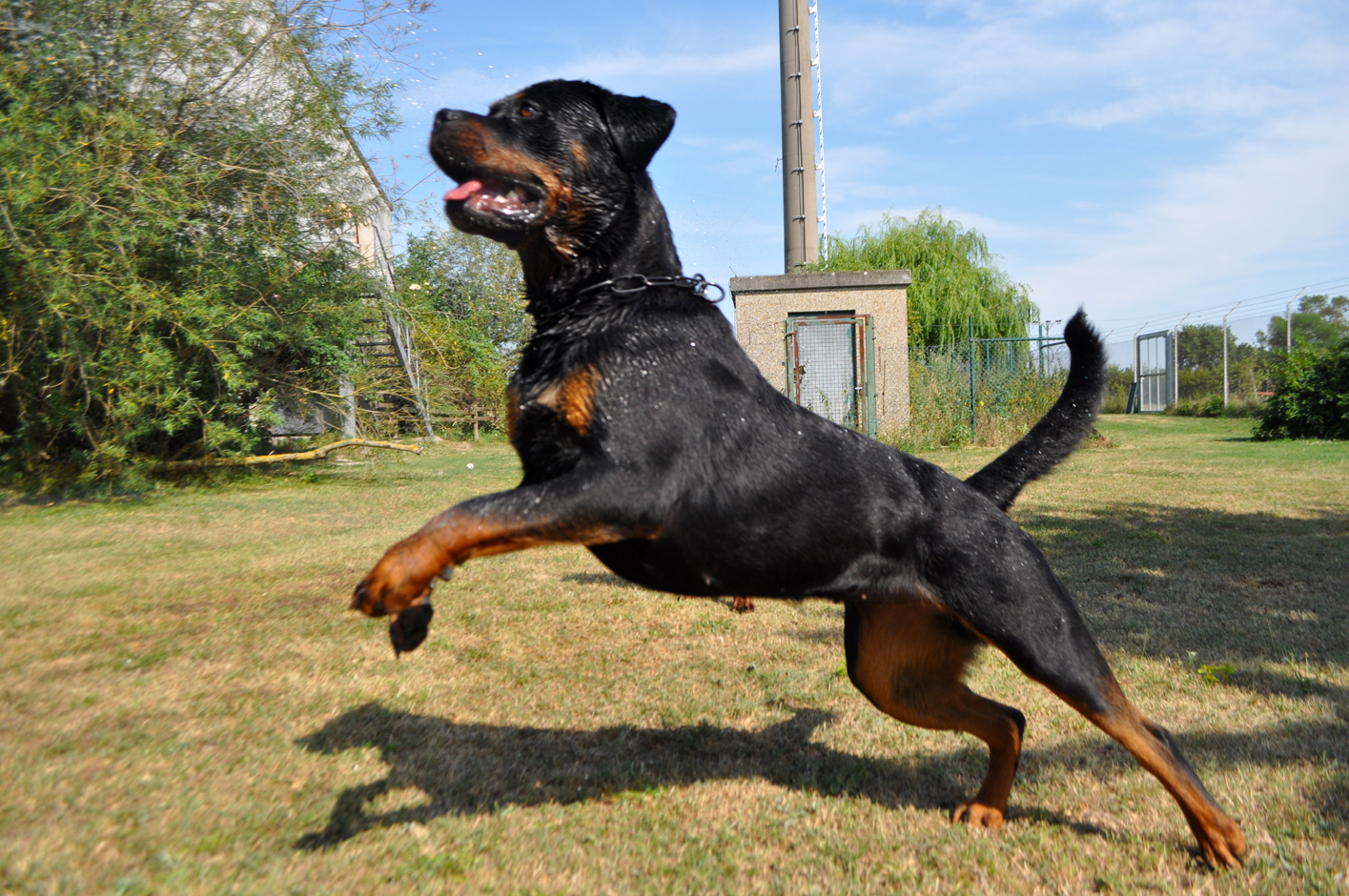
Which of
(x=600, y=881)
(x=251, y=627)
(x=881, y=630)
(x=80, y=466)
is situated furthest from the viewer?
(x=80, y=466)

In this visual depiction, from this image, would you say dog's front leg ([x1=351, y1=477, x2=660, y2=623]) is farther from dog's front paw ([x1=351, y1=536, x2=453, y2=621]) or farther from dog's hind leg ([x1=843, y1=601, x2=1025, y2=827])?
dog's hind leg ([x1=843, y1=601, x2=1025, y2=827])

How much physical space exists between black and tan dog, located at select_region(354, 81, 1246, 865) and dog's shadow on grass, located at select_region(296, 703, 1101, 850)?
399mm

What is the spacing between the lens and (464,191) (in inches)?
108

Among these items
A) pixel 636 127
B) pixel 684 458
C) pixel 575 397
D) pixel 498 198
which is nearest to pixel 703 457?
pixel 684 458

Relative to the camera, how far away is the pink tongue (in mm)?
2705

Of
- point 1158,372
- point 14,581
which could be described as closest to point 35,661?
point 14,581

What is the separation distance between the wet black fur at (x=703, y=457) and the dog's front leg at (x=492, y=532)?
7 cm

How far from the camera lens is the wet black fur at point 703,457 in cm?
254

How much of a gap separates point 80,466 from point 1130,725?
473 inches

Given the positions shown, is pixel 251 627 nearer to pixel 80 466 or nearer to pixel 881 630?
pixel 881 630

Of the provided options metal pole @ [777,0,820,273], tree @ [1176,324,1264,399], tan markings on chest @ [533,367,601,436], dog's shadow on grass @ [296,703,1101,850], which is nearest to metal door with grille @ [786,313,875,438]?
metal pole @ [777,0,820,273]

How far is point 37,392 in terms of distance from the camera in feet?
32.7

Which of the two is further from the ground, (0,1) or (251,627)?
(0,1)

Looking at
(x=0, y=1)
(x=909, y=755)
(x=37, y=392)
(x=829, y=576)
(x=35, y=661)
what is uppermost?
(x=0, y=1)
